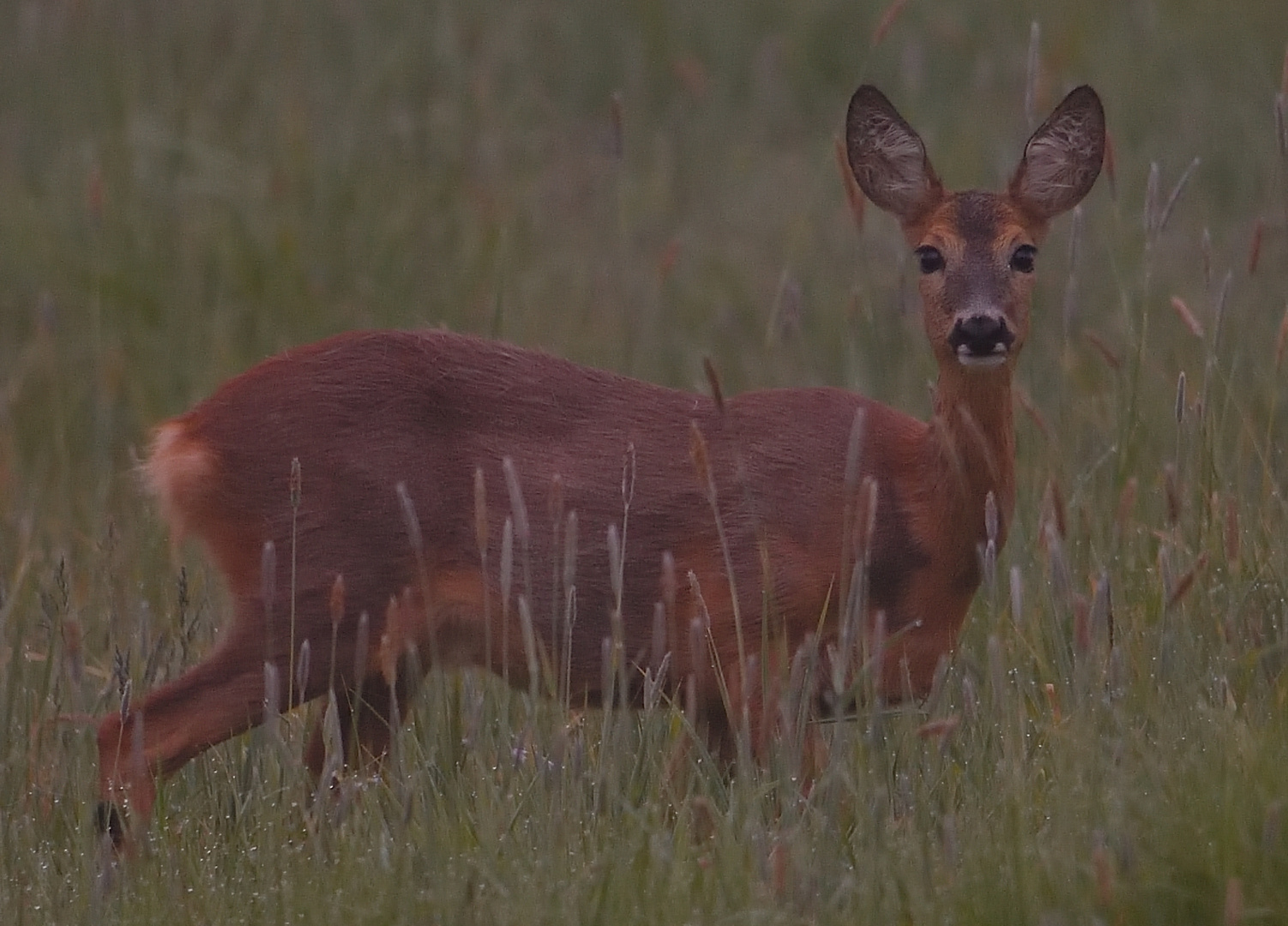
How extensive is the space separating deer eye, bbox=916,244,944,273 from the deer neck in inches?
7.5

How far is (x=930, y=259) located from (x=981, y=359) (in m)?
0.32

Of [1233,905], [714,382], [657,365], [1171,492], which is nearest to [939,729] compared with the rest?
[1171,492]

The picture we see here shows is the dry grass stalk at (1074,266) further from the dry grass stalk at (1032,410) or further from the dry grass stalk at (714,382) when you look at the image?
the dry grass stalk at (714,382)

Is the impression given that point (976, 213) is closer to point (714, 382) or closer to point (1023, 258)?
point (1023, 258)

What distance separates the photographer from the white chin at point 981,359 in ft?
14.7

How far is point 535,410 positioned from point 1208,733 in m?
1.56

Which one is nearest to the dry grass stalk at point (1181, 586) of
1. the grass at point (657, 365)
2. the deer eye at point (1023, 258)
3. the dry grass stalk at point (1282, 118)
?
the grass at point (657, 365)

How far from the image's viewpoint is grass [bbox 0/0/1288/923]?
3500 millimetres

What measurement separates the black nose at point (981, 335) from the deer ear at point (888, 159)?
524 mm

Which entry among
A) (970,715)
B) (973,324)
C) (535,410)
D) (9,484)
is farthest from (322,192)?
(970,715)

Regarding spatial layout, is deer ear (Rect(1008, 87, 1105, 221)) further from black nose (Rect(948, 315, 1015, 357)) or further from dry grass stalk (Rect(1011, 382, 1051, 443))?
black nose (Rect(948, 315, 1015, 357))

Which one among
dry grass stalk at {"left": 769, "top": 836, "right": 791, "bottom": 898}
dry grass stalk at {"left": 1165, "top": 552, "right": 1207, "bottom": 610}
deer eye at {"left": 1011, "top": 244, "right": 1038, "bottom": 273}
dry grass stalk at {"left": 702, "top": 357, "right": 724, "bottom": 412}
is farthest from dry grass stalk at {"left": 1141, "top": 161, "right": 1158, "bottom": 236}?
dry grass stalk at {"left": 769, "top": 836, "right": 791, "bottom": 898}

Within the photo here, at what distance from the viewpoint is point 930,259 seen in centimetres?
473

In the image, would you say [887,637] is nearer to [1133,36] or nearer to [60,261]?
[60,261]
